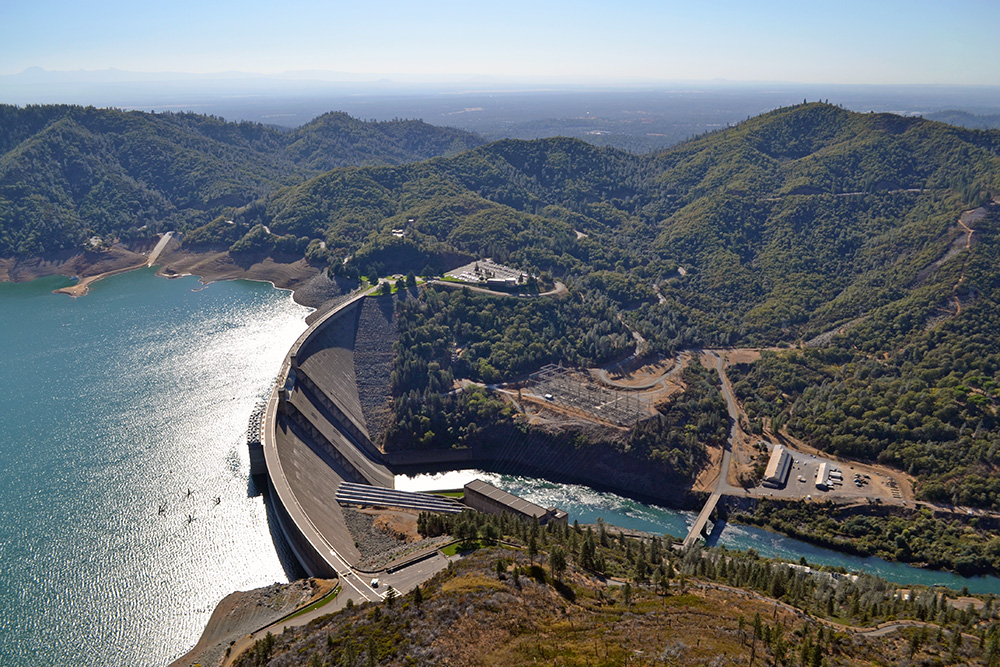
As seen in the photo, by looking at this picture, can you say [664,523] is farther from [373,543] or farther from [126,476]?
[126,476]

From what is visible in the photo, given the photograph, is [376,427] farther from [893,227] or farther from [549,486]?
[893,227]

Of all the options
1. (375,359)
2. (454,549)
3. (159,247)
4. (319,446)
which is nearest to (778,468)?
(454,549)

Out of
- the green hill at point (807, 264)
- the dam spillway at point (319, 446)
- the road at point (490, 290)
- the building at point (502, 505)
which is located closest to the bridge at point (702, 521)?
the building at point (502, 505)

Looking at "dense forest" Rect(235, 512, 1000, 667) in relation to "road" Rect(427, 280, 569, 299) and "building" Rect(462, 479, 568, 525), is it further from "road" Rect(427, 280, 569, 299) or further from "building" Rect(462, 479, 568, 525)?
"road" Rect(427, 280, 569, 299)

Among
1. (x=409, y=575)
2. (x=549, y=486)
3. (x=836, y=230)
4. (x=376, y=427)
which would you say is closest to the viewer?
(x=409, y=575)

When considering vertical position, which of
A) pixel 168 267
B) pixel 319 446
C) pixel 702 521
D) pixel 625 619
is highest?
pixel 168 267

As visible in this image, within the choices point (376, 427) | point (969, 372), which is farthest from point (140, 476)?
point (969, 372)
